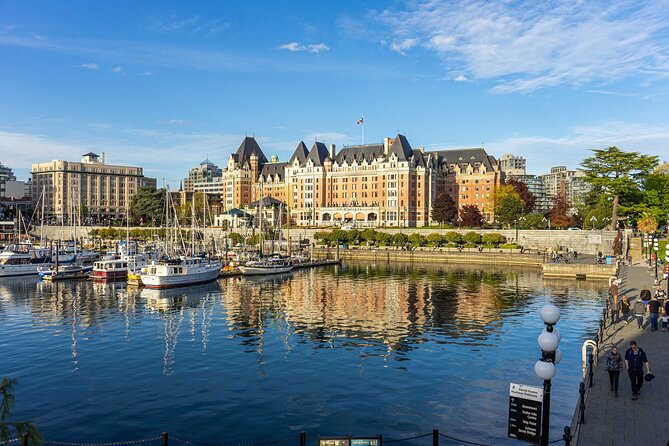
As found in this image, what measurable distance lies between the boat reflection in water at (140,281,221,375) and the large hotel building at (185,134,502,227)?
84222 millimetres

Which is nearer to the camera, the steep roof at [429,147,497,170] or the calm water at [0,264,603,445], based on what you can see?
the calm water at [0,264,603,445]

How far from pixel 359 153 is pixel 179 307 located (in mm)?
117924

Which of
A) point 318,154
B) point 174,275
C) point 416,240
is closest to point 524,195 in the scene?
point 416,240

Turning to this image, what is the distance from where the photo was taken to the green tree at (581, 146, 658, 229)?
93.7 m

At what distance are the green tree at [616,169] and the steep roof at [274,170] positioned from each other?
103553 mm

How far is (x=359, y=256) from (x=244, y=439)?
92.0 metres

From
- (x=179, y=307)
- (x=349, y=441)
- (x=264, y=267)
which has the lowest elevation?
(x=179, y=307)

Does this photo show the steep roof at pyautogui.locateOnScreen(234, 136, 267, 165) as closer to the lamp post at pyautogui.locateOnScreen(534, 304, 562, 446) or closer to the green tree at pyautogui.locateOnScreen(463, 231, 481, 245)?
the green tree at pyautogui.locateOnScreen(463, 231, 481, 245)

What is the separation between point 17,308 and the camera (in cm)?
4969

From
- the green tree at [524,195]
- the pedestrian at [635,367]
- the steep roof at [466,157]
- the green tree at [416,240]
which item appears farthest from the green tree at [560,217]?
the pedestrian at [635,367]

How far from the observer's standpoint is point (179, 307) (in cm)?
5069

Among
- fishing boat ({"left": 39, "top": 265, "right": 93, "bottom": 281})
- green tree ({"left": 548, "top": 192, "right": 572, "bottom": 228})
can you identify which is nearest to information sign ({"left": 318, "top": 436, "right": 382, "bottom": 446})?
fishing boat ({"left": 39, "top": 265, "right": 93, "bottom": 281})

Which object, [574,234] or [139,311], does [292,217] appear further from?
[139,311]

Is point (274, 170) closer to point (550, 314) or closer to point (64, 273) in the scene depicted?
point (64, 273)
